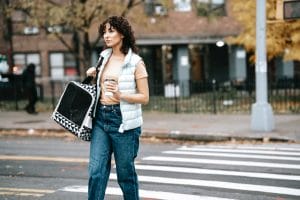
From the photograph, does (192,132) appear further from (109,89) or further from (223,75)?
(223,75)

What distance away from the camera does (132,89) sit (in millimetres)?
5301

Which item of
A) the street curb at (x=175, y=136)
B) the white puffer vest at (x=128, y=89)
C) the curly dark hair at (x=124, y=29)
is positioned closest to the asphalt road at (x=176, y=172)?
the street curb at (x=175, y=136)

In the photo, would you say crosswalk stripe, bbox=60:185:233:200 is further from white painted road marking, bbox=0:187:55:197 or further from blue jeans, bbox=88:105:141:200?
blue jeans, bbox=88:105:141:200

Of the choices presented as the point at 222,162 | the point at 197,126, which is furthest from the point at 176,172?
the point at 197,126

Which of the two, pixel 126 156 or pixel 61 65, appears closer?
pixel 126 156

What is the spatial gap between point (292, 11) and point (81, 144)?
6.02m

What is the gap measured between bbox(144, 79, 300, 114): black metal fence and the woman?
1344 cm

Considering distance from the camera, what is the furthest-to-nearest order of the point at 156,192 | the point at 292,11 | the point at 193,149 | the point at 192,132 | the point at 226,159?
the point at 192,132
the point at 292,11
the point at 193,149
the point at 226,159
the point at 156,192

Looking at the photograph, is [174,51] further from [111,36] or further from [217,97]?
[111,36]

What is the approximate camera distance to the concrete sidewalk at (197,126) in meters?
13.3

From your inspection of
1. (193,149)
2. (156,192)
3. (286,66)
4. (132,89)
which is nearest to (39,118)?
(193,149)

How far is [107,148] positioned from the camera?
5359 mm

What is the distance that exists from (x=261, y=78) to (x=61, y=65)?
70.6 ft

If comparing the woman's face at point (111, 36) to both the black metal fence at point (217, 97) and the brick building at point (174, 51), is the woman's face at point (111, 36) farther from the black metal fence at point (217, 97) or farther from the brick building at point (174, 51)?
the brick building at point (174, 51)
